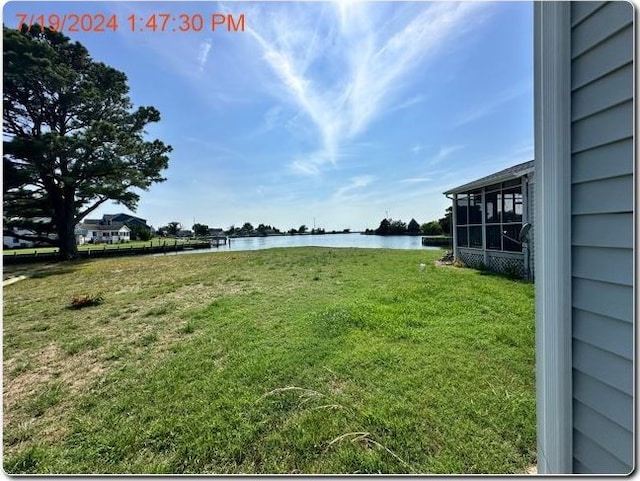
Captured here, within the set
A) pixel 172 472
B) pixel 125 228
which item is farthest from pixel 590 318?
pixel 125 228

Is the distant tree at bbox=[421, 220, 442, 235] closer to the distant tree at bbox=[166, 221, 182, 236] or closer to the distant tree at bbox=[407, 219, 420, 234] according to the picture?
the distant tree at bbox=[407, 219, 420, 234]

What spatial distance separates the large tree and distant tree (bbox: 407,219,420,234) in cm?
2278

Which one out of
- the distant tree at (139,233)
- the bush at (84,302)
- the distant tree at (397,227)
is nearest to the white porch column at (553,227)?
the bush at (84,302)

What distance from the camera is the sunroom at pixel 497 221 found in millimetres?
5812

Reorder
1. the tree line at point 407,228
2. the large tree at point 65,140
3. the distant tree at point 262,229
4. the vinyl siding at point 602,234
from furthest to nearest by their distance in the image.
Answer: the distant tree at point 262,229 → the tree line at point 407,228 → the large tree at point 65,140 → the vinyl siding at point 602,234

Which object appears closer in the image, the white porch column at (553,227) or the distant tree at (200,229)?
the white porch column at (553,227)

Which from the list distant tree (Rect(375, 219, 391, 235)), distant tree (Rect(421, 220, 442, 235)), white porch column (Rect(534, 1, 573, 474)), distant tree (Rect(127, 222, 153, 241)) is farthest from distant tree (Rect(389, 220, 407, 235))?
white porch column (Rect(534, 1, 573, 474))

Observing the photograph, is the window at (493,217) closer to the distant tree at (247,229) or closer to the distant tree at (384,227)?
the distant tree at (384,227)

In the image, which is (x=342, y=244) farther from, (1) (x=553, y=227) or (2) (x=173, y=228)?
(2) (x=173, y=228)

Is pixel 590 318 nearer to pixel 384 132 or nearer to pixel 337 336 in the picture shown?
pixel 337 336

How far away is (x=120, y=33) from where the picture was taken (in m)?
2.75

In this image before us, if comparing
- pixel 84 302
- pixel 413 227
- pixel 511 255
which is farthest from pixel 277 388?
pixel 413 227

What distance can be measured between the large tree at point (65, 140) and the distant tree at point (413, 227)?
897 inches

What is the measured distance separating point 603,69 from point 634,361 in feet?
3.15
